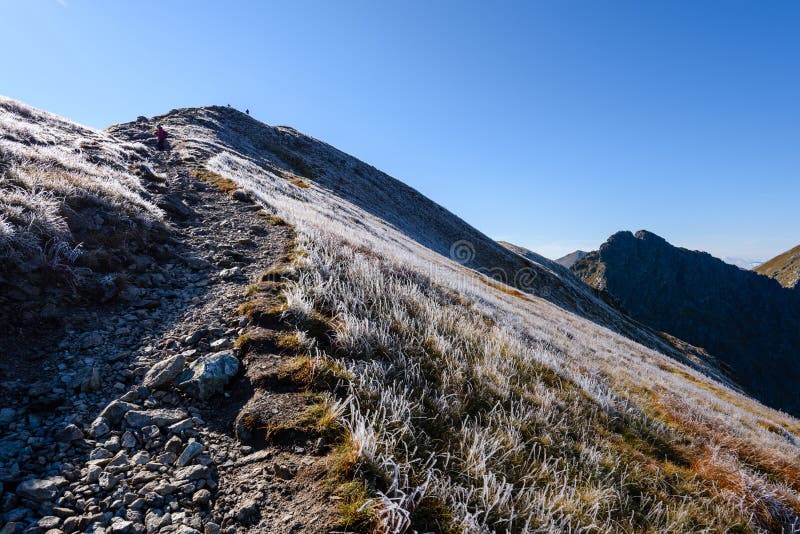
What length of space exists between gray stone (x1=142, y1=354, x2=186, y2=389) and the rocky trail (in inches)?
0.6

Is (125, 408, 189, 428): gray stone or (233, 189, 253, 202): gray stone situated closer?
(125, 408, 189, 428): gray stone

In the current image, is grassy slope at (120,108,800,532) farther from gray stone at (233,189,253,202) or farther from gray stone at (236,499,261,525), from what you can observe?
gray stone at (233,189,253,202)

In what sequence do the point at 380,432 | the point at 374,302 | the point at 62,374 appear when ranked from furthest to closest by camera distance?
the point at 374,302, the point at 62,374, the point at 380,432

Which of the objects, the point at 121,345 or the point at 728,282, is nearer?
the point at 121,345

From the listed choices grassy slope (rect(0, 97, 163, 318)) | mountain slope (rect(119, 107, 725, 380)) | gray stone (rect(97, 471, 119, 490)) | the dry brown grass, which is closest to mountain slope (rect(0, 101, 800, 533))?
gray stone (rect(97, 471, 119, 490))

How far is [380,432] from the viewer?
11.1ft

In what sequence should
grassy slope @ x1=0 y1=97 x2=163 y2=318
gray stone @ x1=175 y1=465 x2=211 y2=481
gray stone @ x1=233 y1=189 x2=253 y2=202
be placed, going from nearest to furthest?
gray stone @ x1=175 y1=465 x2=211 y2=481 → grassy slope @ x1=0 y1=97 x2=163 y2=318 → gray stone @ x1=233 y1=189 x2=253 y2=202

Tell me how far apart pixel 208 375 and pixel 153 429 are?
784 mm

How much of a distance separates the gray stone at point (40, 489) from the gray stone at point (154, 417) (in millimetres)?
773

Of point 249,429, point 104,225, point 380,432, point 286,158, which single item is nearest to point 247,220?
point 104,225

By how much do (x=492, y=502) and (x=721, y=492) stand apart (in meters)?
3.88

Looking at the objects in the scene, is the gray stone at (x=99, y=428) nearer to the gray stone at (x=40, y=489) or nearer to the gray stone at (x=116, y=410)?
the gray stone at (x=116, y=410)

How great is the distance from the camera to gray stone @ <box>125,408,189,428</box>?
3.63 m

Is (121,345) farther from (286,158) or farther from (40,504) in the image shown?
(286,158)
